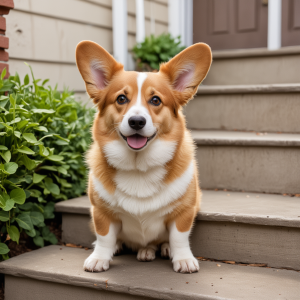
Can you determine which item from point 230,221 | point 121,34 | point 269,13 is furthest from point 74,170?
point 269,13

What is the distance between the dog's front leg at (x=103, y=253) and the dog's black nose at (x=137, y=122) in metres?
0.51

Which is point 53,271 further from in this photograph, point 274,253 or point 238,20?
point 238,20

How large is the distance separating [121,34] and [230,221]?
2.14 m

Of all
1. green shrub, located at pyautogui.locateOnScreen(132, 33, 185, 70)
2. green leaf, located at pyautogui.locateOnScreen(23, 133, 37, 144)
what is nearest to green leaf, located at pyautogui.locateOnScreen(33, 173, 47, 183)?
green leaf, located at pyautogui.locateOnScreen(23, 133, 37, 144)

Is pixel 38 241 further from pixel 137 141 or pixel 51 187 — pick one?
pixel 137 141

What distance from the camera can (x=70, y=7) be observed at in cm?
294

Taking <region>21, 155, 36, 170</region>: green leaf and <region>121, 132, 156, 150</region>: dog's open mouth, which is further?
<region>21, 155, 36, 170</region>: green leaf

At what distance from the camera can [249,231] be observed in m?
1.71

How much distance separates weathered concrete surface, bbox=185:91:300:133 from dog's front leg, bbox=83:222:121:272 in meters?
1.35

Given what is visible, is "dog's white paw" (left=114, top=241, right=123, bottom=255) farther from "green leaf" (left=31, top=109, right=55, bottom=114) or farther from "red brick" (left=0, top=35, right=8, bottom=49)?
"red brick" (left=0, top=35, right=8, bottom=49)

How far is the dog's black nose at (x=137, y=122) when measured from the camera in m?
1.45

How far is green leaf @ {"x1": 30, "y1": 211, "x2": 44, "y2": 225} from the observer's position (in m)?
1.89

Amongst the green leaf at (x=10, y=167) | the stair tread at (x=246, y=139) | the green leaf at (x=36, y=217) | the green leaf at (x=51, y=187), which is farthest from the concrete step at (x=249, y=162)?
the green leaf at (x=10, y=167)

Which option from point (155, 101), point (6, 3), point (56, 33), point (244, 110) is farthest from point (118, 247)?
point (56, 33)
